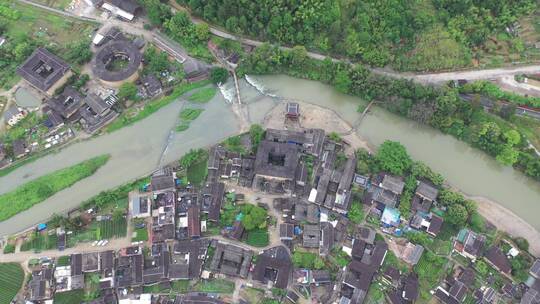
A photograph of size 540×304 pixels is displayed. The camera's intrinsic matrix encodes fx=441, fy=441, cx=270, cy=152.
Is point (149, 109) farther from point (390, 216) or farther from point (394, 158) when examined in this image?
point (390, 216)

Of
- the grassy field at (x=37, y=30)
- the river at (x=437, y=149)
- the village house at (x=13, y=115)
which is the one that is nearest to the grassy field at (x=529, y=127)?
the river at (x=437, y=149)

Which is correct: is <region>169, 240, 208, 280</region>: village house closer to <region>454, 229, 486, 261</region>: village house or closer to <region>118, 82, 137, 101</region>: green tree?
<region>118, 82, 137, 101</region>: green tree

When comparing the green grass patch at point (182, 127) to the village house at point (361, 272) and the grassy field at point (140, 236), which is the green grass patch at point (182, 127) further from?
the village house at point (361, 272)

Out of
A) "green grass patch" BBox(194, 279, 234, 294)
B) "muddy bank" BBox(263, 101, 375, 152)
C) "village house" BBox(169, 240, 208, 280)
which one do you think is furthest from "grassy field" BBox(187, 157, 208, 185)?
"green grass patch" BBox(194, 279, 234, 294)

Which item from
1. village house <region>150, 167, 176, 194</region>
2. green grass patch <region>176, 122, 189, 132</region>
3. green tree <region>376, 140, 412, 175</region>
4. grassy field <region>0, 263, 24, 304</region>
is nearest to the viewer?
grassy field <region>0, 263, 24, 304</region>

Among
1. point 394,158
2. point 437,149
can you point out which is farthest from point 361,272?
point 437,149

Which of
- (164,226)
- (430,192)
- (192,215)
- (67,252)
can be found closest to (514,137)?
(430,192)
